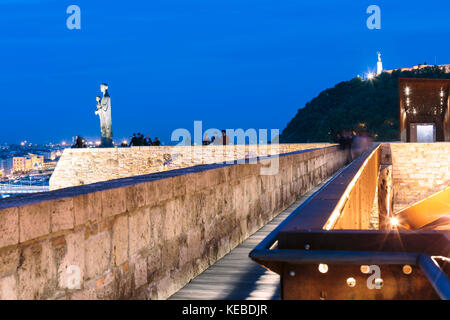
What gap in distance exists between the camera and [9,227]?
86.7 inches

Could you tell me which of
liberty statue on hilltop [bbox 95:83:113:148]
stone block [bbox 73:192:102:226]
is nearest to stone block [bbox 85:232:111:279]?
stone block [bbox 73:192:102:226]

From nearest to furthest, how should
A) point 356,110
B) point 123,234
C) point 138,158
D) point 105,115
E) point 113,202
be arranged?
point 113,202, point 123,234, point 138,158, point 105,115, point 356,110

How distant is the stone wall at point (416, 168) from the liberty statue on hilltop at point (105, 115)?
17144 millimetres

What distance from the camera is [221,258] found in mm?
5164

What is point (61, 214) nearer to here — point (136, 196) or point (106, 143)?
point (136, 196)

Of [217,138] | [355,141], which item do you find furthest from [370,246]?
[217,138]

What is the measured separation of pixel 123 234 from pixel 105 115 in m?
27.8

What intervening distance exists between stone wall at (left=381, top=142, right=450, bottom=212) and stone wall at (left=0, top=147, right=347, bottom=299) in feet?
91.2

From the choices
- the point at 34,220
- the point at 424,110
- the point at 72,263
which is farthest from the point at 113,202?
the point at 424,110

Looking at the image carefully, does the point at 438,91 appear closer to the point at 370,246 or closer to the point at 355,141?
the point at 355,141

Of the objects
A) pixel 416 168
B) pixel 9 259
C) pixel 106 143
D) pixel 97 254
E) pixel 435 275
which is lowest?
pixel 416 168

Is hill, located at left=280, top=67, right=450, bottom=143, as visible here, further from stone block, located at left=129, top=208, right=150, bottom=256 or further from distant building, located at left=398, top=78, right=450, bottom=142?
stone block, located at left=129, top=208, right=150, bottom=256

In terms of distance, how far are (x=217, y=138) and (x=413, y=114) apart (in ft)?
74.6

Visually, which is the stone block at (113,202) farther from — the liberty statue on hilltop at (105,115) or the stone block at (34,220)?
the liberty statue on hilltop at (105,115)
